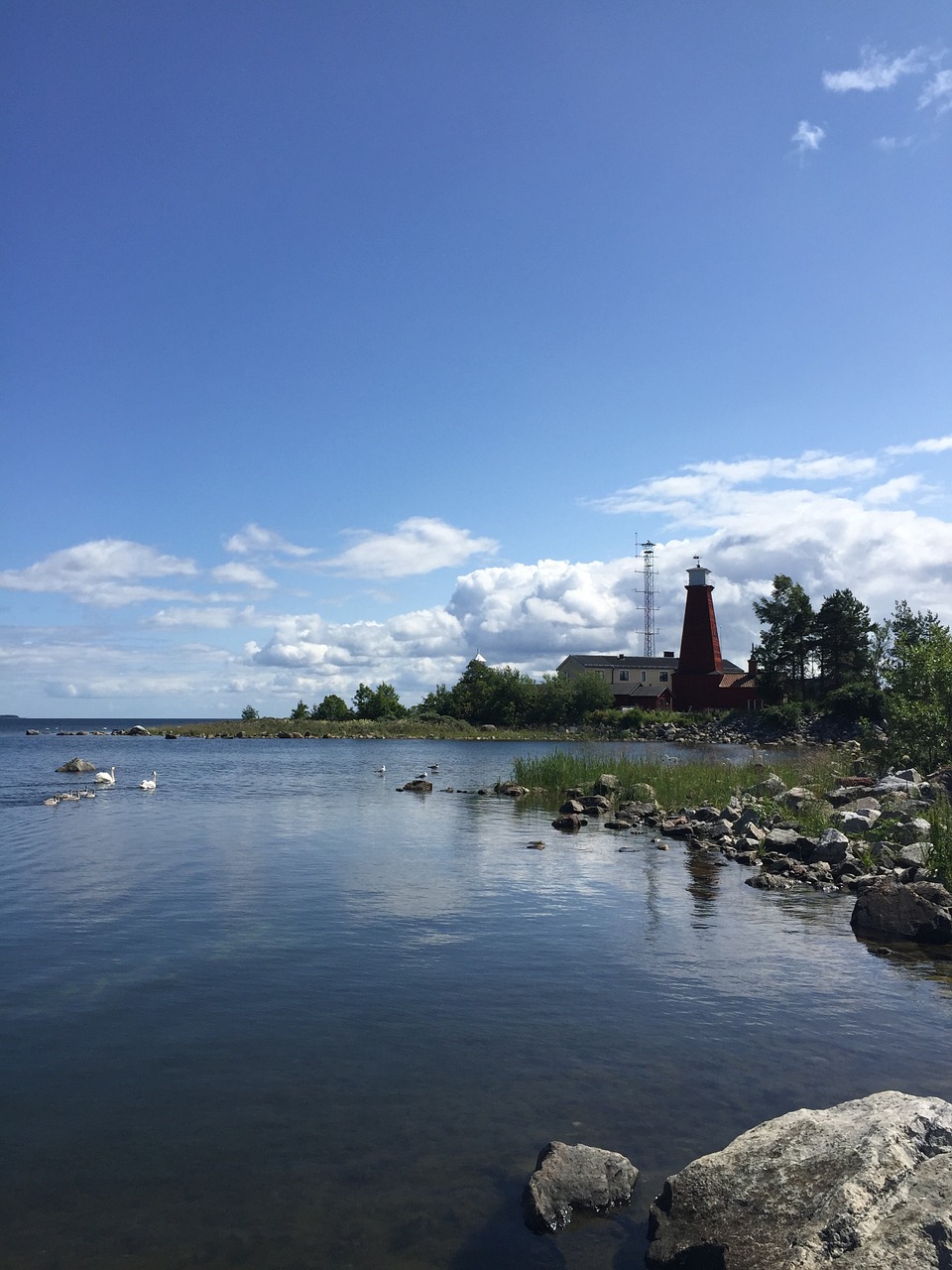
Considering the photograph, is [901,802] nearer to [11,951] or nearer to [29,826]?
[11,951]

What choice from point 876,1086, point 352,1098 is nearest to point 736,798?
point 876,1086

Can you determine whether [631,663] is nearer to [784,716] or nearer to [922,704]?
[784,716]

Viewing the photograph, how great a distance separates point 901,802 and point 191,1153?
20.5 metres

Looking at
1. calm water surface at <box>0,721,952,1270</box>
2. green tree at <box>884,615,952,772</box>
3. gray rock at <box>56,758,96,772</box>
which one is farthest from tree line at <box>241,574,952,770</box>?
gray rock at <box>56,758,96,772</box>

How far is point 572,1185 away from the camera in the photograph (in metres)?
6.39

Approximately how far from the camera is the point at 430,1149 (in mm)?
7172

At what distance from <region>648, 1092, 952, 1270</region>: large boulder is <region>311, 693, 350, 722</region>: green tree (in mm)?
120063

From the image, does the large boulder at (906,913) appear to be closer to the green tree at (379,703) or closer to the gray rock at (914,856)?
the gray rock at (914,856)

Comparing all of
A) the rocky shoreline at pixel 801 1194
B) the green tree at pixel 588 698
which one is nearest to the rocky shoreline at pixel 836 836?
the rocky shoreline at pixel 801 1194

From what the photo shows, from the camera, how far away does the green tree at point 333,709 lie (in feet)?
409

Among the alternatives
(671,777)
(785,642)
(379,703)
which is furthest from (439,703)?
(671,777)

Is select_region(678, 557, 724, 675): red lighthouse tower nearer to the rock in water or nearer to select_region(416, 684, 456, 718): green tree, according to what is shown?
select_region(416, 684, 456, 718): green tree

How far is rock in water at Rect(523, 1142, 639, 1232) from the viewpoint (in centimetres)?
618

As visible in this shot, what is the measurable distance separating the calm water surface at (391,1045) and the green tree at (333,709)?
106 meters
